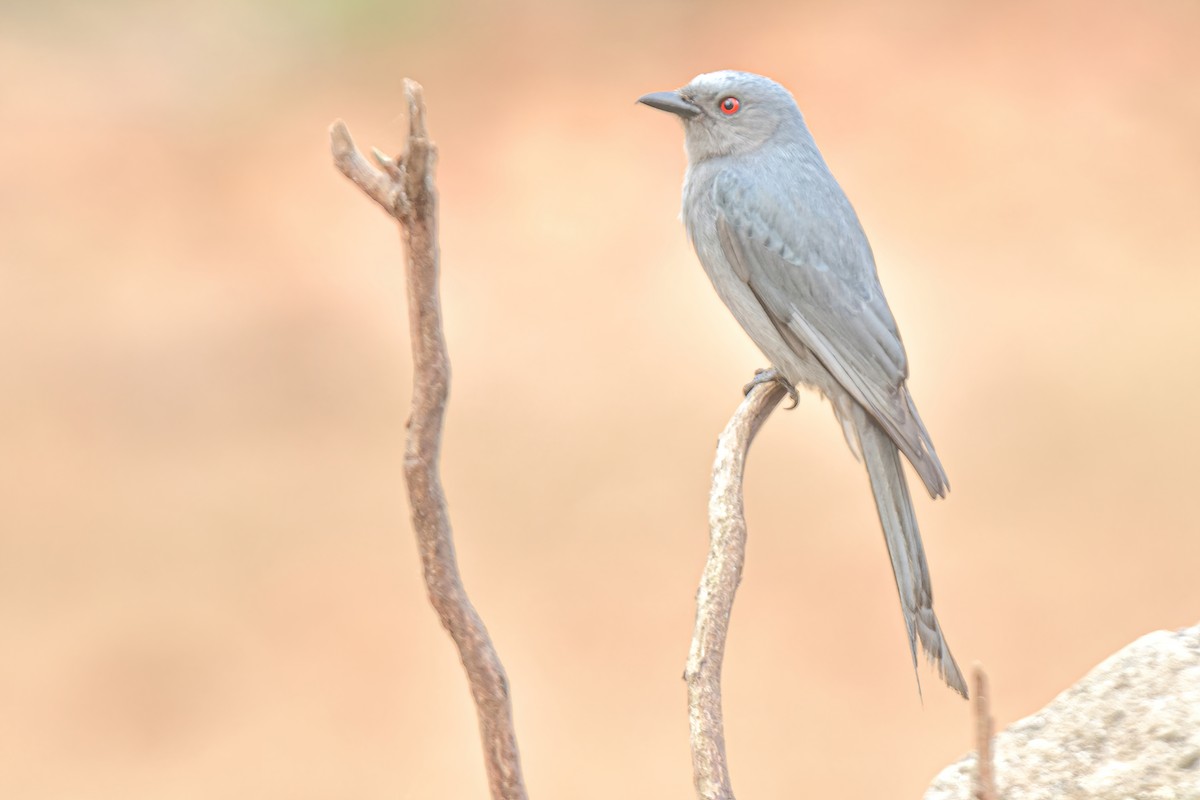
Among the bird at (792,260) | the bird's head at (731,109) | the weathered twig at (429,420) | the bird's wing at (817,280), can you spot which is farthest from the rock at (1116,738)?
the bird's head at (731,109)

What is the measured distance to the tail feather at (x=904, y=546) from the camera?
100 inches

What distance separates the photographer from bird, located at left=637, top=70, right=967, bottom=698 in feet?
9.55

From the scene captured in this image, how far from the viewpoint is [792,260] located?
3049 millimetres

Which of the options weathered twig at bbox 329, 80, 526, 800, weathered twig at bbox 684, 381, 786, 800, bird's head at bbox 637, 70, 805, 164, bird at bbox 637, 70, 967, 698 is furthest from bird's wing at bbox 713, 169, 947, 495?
weathered twig at bbox 329, 80, 526, 800

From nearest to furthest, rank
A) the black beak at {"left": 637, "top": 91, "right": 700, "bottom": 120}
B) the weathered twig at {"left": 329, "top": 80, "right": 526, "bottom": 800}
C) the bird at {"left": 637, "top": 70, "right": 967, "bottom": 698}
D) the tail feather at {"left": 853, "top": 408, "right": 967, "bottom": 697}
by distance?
the weathered twig at {"left": 329, "top": 80, "right": 526, "bottom": 800} → the tail feather at {"left": 853, "top": 408, "right": 967, "bottom": 697} → the bird at {"left": 637, "top": 70, "right": 967, "bottom": 698} → the black beak at {"left": 637, "top": 91, "right": 700, "bottom": 120}

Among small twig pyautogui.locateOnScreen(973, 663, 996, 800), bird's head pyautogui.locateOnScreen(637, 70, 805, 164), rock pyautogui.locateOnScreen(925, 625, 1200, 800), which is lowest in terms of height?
rock pyautogui.locateOnScreen(925, 625, 1200, 800)

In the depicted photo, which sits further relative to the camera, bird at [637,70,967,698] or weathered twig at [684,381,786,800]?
bird at [637,70,967,698]

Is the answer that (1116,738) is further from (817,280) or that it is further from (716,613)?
(817,280)

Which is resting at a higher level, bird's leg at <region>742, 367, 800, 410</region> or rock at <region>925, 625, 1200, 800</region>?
bird's leg at <region>742, 367, 800, 410</region>

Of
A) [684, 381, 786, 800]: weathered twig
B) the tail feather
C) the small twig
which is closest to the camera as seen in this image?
the small twig

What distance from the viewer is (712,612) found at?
7.57 ft

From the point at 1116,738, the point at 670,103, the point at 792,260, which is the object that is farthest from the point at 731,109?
the point at 1116,738

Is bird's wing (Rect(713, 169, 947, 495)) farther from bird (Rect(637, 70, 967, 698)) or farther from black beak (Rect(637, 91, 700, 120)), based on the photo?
black beak (Rect(637, 91, 700, 120))

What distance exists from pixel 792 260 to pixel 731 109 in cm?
Result: 44
